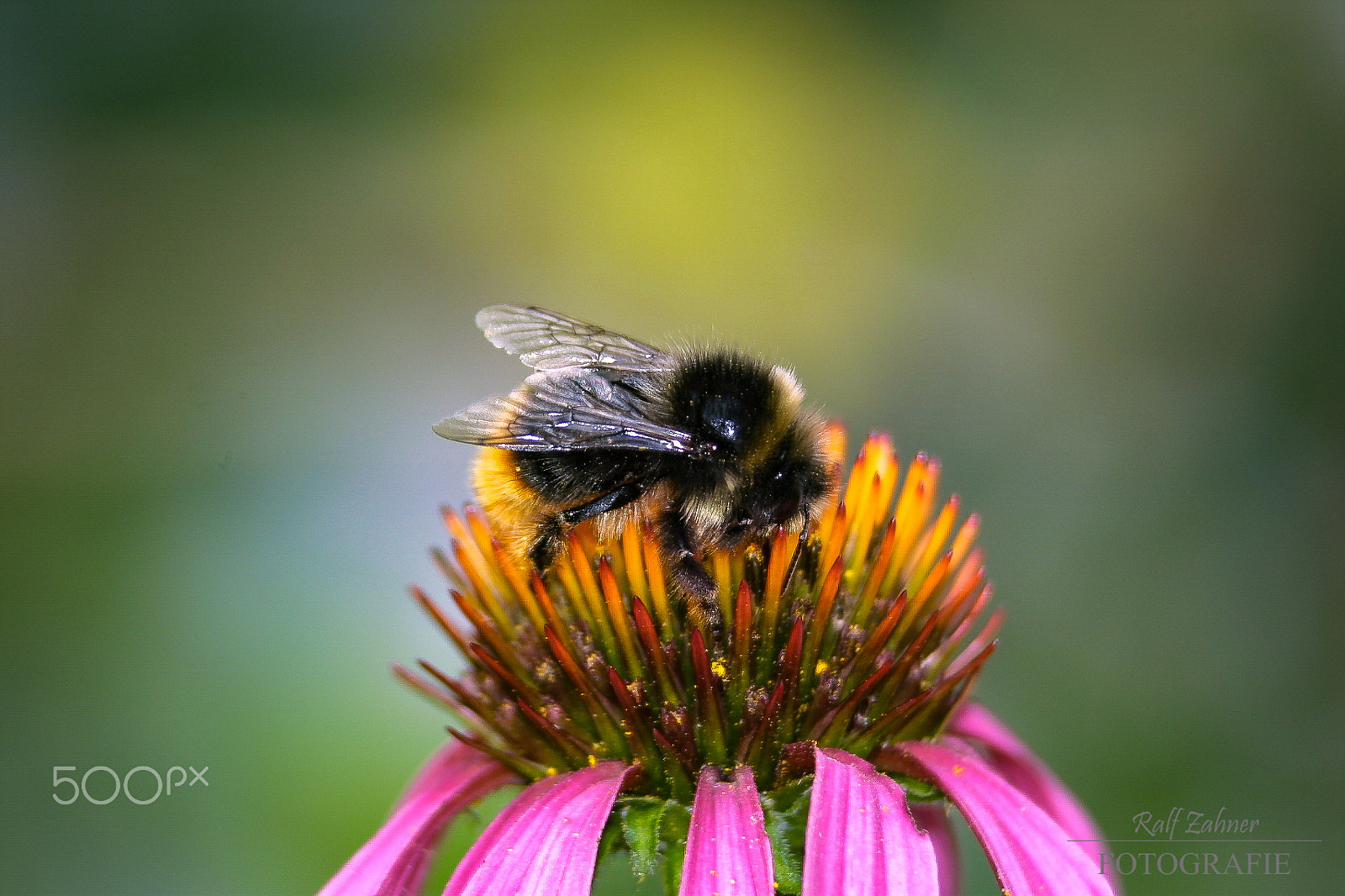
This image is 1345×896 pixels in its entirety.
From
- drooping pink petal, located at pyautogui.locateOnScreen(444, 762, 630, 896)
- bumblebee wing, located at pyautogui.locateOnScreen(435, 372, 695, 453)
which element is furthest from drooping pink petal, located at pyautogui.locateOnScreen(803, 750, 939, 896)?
bumblebee wing, located at pyautogui.locateOnScreen(435, 372, 695, 453)

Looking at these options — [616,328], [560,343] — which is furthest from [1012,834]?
[616,328]

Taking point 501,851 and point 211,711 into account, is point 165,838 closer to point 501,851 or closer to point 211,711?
point 211,711

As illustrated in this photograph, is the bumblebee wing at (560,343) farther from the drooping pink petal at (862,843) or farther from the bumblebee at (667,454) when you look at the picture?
the drooping pink petal at (862,843)

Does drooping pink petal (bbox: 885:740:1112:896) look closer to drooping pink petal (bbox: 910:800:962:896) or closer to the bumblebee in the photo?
the bumblebee

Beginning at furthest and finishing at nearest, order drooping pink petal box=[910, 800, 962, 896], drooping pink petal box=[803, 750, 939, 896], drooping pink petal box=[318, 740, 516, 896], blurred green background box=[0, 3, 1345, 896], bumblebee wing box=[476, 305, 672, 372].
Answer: blurred green background box=[0, 3, 1345, 896] < drooping pink petal box=[910, 800, 962, 896] < bumblebee wing box=[476, 305, 672, 372] < drooping pink petal box=[318, 740, 516, 896] < drooping pink petal box=[803, 750, 939, 896]

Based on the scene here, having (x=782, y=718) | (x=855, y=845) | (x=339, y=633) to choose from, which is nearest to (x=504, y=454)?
(x=782, y=718)
